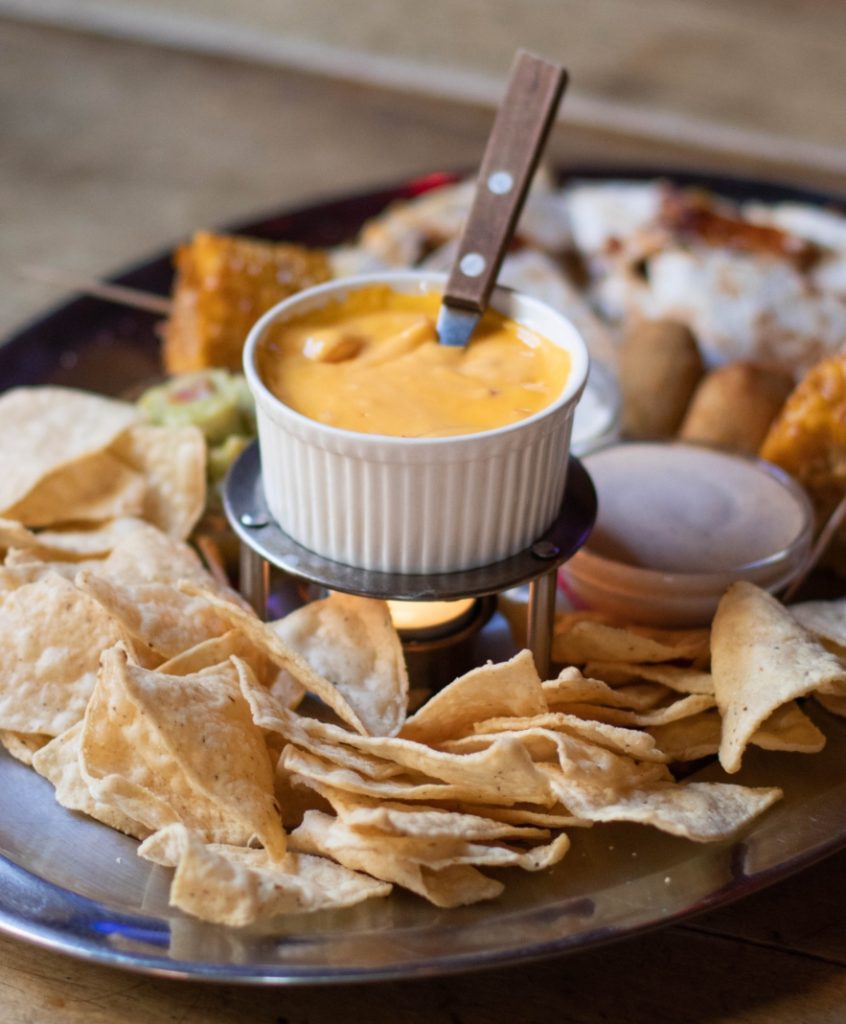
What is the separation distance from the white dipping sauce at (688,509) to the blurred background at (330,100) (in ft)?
4.52

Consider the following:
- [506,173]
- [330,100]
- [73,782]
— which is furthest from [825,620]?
[330,100]

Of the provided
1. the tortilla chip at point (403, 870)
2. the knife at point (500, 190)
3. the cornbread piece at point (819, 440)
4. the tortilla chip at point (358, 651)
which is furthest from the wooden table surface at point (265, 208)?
the knife at point (500, 190)

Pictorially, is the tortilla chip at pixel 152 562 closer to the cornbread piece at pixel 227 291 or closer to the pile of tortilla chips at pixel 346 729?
the pile of tortilla chips at pixel 346 729

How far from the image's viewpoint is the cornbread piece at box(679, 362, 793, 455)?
6.97 feet

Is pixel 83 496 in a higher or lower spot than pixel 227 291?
lower

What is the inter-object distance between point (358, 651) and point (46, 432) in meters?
0.70

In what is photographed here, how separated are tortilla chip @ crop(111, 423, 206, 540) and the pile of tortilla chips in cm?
16

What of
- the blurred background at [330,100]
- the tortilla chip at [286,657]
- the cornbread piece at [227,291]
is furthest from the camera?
the blurred background at [330,100]

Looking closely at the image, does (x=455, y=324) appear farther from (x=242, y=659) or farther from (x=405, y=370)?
(x=242, y=659)

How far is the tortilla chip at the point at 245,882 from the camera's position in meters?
1.22

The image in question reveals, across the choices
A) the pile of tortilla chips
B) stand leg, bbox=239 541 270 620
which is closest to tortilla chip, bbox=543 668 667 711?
the pile of tortilla chips

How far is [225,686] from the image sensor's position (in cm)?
144

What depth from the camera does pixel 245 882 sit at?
4.05ft

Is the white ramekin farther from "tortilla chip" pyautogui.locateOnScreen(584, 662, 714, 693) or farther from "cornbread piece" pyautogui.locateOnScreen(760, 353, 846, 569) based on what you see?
"cornbread piece" pyautogui.locateOnScreen(760, 353, 846, 569)
